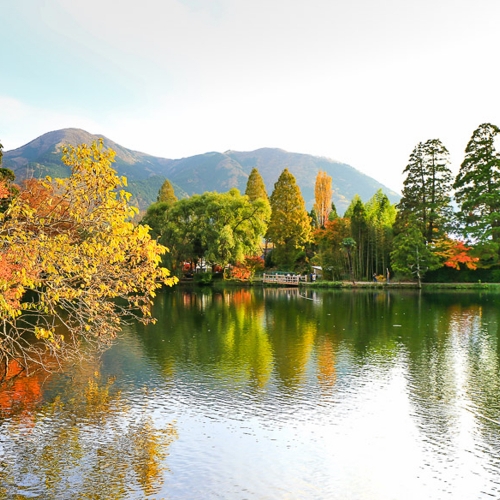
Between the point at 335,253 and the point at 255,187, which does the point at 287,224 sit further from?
the point at 255,187

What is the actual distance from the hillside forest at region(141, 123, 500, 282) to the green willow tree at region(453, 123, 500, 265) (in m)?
0.10

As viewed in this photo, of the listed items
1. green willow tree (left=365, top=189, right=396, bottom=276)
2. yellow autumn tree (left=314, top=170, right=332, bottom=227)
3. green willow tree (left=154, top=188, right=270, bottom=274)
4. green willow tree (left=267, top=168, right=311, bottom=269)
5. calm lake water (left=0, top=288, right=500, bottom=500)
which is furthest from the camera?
yellow autumn tree (left=314, top=170, right=332, bottom=227)

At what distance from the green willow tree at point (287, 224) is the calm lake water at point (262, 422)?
39878mm

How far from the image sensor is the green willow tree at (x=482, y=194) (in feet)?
168

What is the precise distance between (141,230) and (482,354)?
14.8 m

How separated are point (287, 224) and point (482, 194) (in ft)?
71.1

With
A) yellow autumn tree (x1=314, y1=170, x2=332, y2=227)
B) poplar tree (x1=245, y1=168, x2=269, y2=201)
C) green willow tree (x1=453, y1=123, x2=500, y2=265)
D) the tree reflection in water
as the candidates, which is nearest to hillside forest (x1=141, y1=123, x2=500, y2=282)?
green willow tree (x1=453, y1=123, x2=500, y2=265)

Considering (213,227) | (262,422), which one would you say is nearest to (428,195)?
(213,227)

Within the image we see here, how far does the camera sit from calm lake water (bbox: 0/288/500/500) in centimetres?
849

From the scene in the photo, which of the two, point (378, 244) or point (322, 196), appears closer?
point (378, 244)

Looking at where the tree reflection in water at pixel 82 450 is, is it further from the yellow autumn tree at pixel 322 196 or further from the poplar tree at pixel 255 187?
the yellow autumn tree at pixel 322 196

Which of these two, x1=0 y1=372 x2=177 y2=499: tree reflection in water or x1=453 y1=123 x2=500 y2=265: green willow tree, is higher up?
x1=453 y1=123 x2=500 y2=265: green willow tree

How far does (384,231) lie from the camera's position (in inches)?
2218

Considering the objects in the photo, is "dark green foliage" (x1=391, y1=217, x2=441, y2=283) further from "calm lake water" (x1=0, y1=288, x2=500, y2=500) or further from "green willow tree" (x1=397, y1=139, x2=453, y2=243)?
"calm lake water" (x1=0, y1=288, x2=500, y2=500)
